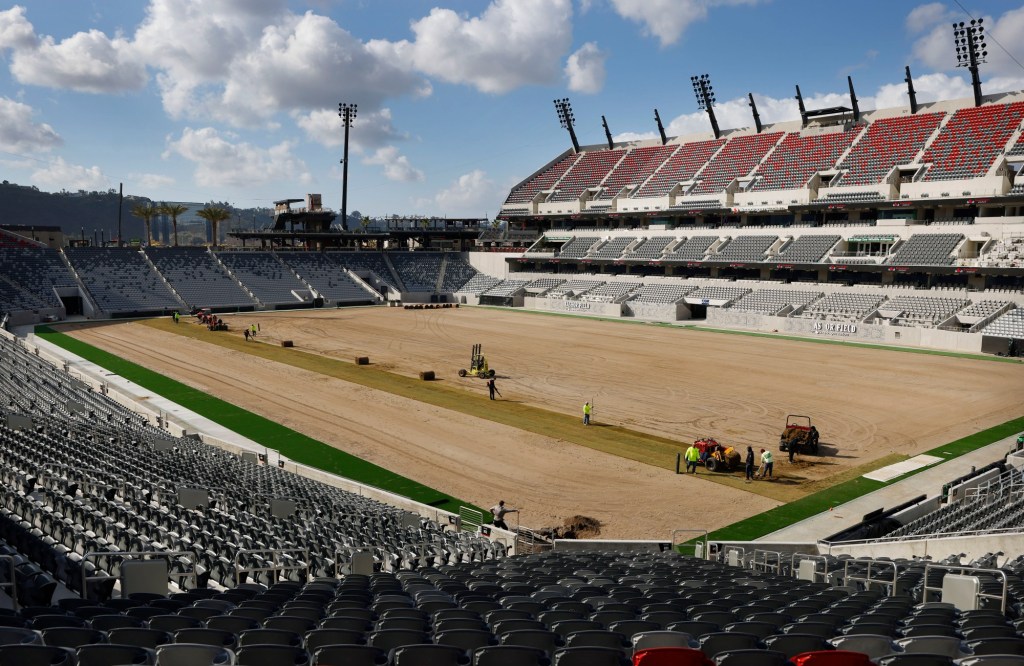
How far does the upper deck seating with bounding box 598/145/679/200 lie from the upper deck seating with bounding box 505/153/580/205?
1148cm

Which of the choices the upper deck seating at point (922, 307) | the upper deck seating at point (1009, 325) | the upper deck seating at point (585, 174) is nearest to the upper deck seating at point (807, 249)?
the upper deck seating at point (922, 307)

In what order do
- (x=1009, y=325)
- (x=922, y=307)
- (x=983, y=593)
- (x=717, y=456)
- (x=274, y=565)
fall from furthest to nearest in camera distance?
1. (x=922, y=307)
2. (x=1009, y=325)
3. (x=717, y=456)
4. (x=274, y=565)
5. (x=983, y=593)

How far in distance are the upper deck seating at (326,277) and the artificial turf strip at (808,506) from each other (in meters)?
75.3

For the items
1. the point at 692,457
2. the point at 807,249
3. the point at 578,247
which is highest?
the point at 578,247

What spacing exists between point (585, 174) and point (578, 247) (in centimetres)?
1882

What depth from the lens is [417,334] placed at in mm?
65312

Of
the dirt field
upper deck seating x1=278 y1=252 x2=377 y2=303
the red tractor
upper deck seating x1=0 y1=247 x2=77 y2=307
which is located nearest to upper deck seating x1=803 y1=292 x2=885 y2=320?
the dirt field

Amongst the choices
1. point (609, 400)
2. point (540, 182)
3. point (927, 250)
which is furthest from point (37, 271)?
point (927, 250)

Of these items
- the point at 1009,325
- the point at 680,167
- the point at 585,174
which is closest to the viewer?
the point at 1009,325

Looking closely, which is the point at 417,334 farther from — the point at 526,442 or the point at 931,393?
the point at 931,393

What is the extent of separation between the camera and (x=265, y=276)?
9156cm

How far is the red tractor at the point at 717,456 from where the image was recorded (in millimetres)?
27234

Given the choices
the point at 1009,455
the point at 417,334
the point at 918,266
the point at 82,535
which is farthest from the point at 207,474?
the point at 918,266

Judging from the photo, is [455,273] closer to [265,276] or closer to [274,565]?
[265,276]
